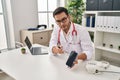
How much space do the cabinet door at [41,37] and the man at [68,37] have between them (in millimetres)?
1141

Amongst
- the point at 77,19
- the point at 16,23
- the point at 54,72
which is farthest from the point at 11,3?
the point at 54,72

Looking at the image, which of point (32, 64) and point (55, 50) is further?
point (55, 50)

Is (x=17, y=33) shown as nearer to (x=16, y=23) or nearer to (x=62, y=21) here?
(x=16, y=23)

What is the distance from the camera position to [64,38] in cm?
175

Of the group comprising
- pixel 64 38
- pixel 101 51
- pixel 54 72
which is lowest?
pixel 101 51

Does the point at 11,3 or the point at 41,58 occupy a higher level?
the point at 11,3

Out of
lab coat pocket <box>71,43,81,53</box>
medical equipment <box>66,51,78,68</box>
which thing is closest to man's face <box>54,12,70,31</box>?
lab coat pocket <box>71,43,81,53</box>

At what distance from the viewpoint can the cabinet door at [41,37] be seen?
2.89 meters

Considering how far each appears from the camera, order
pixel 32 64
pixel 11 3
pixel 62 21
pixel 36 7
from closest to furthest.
→ 1. pixel 32 64
2. pixel 62 21
3. pixel 11 3
4. pixel 36 7

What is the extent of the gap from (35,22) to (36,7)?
0.38 meters

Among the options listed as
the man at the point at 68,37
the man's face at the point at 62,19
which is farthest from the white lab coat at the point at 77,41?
the man's face at the point at 62,19

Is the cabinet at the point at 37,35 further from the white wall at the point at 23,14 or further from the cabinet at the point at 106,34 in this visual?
the cabinet at the point at 106,34

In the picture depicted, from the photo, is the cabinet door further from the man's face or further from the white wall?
the man's face

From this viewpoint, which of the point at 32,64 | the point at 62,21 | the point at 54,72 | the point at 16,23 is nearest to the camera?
the point at 54,72
